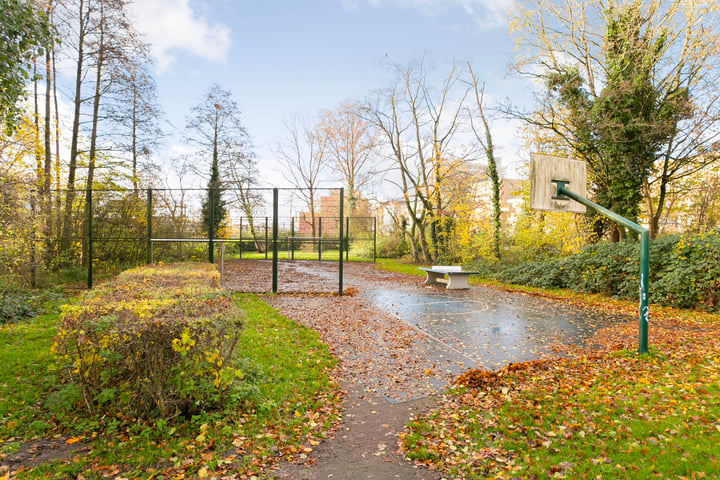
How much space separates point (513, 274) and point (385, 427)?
429 inches

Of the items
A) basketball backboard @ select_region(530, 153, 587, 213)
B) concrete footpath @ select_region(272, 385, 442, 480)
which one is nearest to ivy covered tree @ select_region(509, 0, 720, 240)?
basketball backboard @ select_region(530, 153, 587, 213)

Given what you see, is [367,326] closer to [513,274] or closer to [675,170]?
[513,274]

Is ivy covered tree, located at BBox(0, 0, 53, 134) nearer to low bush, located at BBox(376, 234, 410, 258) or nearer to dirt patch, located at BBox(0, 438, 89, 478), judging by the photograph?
dirt patch, located at BBox(0, 438, 89, 478)

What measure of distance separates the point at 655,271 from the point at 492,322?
4905 mm

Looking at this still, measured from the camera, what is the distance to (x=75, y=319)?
2912 millimetres

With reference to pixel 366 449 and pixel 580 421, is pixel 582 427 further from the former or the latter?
pixel 366 449

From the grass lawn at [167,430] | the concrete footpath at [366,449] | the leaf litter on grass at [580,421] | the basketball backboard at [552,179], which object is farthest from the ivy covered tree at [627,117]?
the grass lawn at [167,430]

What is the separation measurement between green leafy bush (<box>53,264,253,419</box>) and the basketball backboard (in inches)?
234

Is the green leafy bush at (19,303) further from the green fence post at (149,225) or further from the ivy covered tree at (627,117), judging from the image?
the ivy covered tree at (627,117)

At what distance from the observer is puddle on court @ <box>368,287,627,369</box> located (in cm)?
519

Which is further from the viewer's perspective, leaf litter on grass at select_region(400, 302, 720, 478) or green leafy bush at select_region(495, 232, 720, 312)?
green leafy bush at select_region(495, 232, 720, 312)

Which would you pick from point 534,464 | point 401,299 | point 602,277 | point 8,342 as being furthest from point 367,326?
point 602,277

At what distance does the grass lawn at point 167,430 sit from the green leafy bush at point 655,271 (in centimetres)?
806

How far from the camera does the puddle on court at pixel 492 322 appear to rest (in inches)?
205
